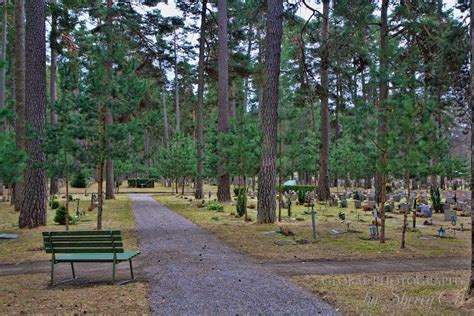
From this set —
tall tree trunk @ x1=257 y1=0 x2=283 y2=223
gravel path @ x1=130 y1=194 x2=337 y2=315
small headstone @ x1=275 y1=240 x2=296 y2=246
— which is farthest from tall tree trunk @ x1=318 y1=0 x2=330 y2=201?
gravel path @ x1=130 y1=194 x2=337 y2=315

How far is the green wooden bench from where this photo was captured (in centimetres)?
704

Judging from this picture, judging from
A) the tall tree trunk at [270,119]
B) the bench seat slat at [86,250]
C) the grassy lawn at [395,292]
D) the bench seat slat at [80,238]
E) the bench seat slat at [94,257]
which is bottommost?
the grassy lawn at [395,292]

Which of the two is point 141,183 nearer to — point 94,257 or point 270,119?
point 270,119

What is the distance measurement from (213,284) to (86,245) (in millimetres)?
2006

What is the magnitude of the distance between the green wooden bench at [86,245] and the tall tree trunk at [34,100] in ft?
22.0

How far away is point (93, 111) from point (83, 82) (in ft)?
2.46

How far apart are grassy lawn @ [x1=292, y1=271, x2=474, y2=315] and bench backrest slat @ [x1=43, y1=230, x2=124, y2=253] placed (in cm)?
269

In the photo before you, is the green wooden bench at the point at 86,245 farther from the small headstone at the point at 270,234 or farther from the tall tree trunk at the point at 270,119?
the tall tree trunk at the point at 270,119

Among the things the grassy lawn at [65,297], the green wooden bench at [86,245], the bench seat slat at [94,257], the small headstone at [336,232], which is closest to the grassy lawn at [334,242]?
the small headstone at [336,232]

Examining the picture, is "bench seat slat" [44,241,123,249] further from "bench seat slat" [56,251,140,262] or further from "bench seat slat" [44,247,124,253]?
"bench seat slat" [56,251,140,262]

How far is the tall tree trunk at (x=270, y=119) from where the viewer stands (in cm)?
1474

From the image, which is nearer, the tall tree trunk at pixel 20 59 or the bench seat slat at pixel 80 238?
the bench seat slat at pixel 80 238

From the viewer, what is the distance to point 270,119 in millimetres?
14906

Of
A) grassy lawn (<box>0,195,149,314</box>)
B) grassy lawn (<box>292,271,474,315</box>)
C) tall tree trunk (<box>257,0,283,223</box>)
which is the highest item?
tall tree trunk (<box>257,0,283,223</box>)
